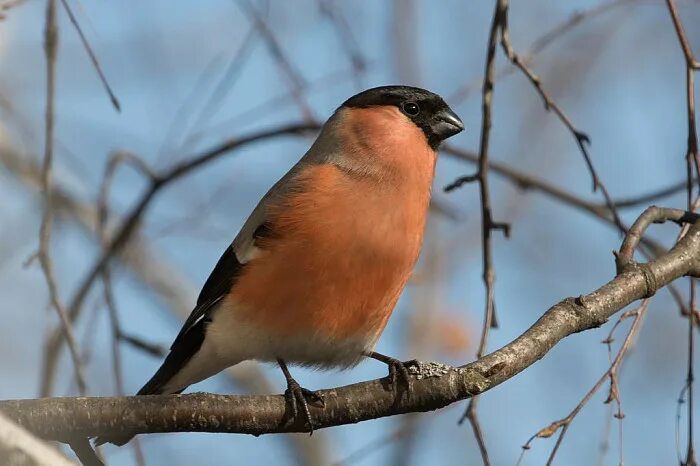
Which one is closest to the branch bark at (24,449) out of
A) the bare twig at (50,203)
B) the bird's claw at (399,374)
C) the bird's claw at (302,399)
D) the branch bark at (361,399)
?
the branch bark at (361,399)

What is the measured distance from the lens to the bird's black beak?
3.93 meters

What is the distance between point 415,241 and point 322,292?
42 centimetres

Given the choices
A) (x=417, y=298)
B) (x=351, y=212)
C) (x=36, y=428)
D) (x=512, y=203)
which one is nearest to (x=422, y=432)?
(x=417, y=298)

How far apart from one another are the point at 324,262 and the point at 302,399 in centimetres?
66

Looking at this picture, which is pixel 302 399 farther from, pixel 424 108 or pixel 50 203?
pixel 424 108

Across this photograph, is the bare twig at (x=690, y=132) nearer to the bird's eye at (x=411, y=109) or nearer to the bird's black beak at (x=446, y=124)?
the bird's black beak at (x=446, y=124)

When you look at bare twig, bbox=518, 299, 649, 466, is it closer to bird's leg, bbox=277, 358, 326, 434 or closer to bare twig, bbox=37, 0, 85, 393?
bird's leg, bbox=277, 358, 326, 434

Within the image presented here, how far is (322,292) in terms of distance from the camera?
11.1 ft

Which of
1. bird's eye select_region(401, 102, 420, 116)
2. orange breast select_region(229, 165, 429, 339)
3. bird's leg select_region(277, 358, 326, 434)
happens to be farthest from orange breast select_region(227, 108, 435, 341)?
bird's leg select_region(277, 358, 326, 434)

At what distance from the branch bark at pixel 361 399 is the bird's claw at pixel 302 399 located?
0.02 m

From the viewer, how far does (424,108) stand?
402cm

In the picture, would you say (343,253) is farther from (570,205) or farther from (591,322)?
(570,205)

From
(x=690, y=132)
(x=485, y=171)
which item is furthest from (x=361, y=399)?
(x=690, y=132)

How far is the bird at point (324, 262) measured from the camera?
11.1ft
